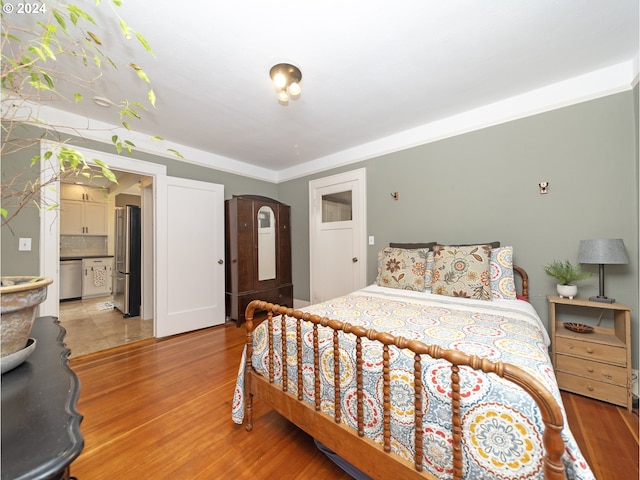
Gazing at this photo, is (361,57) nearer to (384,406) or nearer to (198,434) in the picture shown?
(384,406)

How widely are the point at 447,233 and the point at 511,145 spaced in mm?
978

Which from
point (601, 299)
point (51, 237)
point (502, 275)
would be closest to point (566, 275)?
point (601, 299)

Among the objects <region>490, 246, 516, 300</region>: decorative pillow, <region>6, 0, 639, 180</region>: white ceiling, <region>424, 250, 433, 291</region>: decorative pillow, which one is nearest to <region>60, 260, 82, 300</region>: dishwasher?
<region>6, 0, 639, 180</region>: white ceiling

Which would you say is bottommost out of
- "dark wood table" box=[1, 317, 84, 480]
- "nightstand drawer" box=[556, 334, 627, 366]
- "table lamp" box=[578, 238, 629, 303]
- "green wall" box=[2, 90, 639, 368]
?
"nightstand drawer" box=[556, 334, 627, 366]

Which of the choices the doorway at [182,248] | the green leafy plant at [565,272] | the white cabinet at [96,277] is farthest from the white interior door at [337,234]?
the white cabinet at [96,277]

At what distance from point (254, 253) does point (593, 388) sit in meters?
3.54

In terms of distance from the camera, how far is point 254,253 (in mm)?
3709

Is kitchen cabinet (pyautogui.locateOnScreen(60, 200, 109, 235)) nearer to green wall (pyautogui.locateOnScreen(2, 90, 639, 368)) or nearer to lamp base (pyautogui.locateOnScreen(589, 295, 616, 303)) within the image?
green wall (pyautogui.locateOnScreen(2, 90, 639, 368))

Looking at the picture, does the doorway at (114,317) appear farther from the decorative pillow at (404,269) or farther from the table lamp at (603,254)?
the table lamp at (603,254)

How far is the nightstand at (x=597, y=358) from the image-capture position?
1710 mm

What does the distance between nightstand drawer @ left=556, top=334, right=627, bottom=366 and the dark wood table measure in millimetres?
2691

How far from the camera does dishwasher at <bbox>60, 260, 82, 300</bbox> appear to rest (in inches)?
193

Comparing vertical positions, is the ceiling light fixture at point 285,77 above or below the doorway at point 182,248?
above

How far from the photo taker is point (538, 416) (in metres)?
0.81
